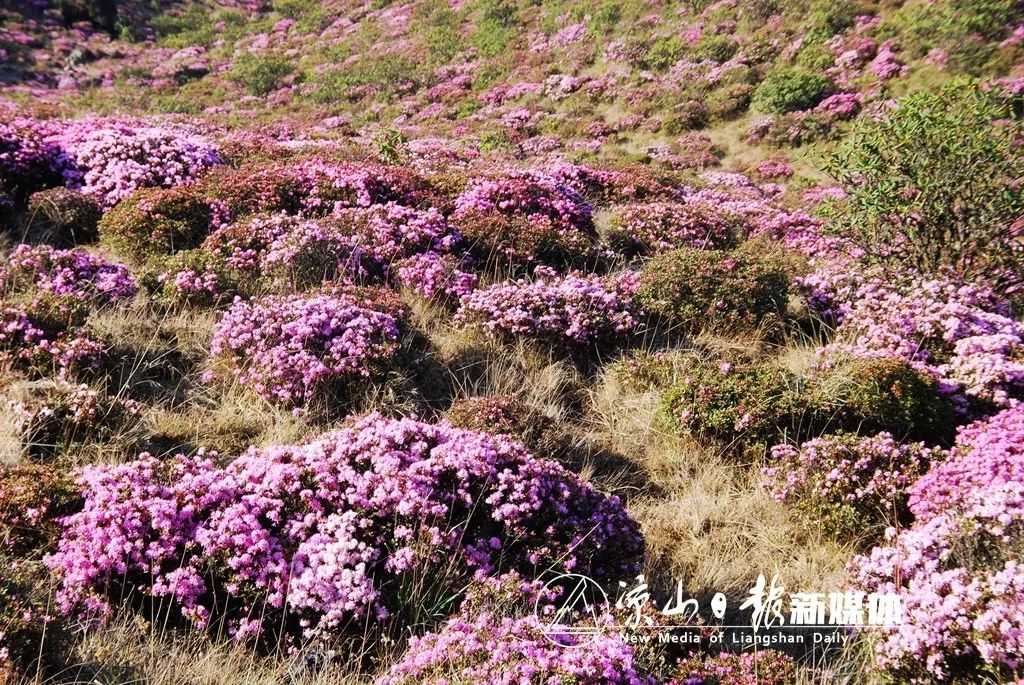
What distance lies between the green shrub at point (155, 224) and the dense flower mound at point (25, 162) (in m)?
1.78

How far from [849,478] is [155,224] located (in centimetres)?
842

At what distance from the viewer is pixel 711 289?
805 cm

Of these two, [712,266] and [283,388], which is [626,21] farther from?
[283,388]

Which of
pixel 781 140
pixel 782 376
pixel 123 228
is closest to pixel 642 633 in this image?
pixel 782 376

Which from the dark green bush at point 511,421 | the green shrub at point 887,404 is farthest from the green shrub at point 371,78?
the green shrub at point 887,404

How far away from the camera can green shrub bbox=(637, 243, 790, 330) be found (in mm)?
7832

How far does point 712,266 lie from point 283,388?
538 cm

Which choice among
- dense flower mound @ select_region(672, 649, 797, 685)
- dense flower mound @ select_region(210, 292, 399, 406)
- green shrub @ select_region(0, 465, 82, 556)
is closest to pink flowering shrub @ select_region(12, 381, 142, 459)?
green shrub @ select_region(0, 465, 82, 556)

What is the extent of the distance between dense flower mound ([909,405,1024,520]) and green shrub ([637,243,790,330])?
113 inches

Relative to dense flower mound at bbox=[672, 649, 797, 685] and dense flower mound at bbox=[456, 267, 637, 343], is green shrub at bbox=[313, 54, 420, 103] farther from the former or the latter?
dense flower mound at bbox=[672, 649, 797, 685]

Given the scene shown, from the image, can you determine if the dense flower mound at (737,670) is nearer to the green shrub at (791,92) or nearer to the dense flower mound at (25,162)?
the dense flower mound at (25,162)

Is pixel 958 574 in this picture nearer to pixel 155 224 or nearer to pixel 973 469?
Result: pixel 973 469

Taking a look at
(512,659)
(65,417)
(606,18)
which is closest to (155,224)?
(65,417)

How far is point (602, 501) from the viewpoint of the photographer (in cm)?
461
